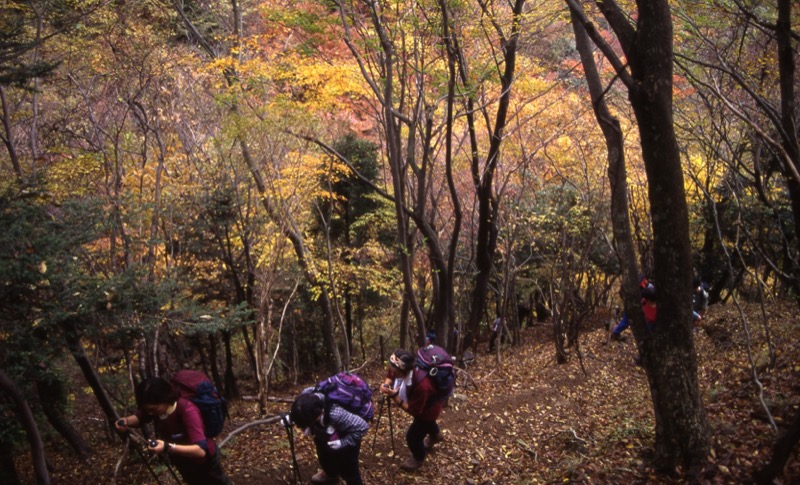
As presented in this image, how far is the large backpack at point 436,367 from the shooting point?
513cm

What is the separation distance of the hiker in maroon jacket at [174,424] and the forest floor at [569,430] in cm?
43

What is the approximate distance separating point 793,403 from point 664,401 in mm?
1395

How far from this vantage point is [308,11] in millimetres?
8812

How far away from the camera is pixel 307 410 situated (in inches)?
170

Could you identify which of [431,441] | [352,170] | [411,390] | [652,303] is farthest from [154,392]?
[352,170]

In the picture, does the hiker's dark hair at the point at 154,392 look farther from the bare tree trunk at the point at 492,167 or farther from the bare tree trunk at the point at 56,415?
the bare tree trunk at the point at 492,167

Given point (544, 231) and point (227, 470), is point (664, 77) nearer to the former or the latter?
point (227, 470)

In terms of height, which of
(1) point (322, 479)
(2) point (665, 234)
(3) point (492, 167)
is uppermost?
(3) point (492, 167)

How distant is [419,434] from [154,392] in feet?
9.58

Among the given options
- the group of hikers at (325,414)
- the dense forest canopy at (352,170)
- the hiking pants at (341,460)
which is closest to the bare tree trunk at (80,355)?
the dense forest canopy at (352,170)

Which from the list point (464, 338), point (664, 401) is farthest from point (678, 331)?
point (464, 338)

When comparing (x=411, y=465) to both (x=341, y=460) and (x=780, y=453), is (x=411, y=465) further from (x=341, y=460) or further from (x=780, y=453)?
(x=780, y=453)

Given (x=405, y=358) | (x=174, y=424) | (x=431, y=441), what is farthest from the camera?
(x=431, y=441)

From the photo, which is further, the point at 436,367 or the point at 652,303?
the point at 652,303
